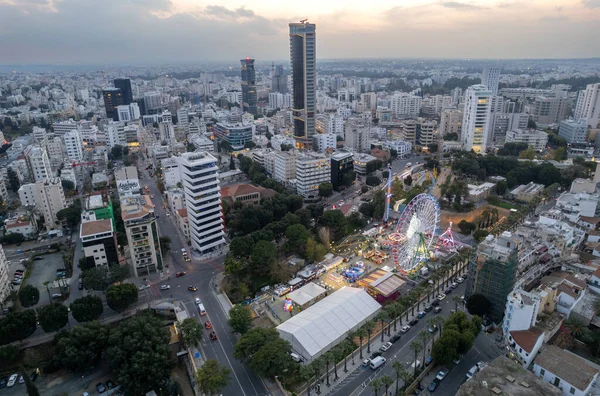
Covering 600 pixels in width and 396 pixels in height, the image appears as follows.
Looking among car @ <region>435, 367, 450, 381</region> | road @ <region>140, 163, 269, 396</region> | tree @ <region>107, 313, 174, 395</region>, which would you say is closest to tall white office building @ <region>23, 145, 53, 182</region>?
road @ <region>140, 163, 269, 396</region>

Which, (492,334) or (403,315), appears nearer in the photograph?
(492,334)

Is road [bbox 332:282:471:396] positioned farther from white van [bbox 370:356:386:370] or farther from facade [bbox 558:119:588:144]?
facade [bbox 558:119:588:144]

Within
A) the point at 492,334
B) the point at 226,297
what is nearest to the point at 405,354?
the point at 492,334

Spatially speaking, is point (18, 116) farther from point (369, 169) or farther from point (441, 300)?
point (441, 300)

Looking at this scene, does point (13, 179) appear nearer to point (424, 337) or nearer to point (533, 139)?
point (424, 337)

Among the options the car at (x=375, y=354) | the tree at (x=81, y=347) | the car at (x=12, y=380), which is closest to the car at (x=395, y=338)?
the car at (x=375, y=354)

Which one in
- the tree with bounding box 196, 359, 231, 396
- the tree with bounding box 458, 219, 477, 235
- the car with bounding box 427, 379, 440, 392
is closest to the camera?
the tree with bounding box 196, 359, 231, 396
